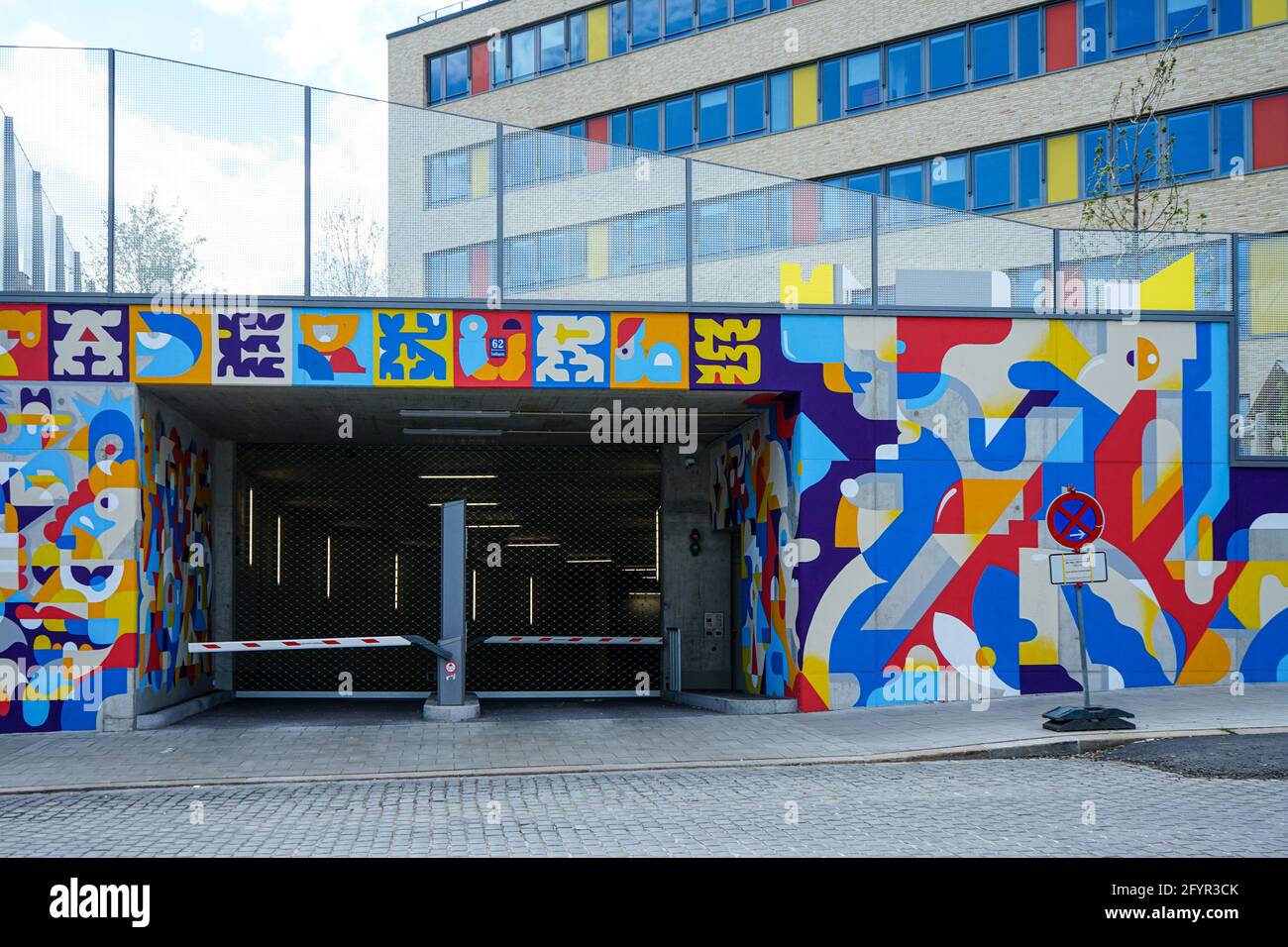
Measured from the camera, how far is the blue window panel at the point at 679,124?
38250 mm

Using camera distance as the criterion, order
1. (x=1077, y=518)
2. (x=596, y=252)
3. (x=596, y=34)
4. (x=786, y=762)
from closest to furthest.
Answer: (x=786, y=762)
(x=1077, y=518)
(x=596, y=252)
(x=596, y=34)

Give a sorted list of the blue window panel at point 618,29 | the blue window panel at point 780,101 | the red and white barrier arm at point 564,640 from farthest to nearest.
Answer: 1. the blue window panel at point 618,29
2. the blue window panel at point 780,101
3. the red and white barrier arm at point 564,640

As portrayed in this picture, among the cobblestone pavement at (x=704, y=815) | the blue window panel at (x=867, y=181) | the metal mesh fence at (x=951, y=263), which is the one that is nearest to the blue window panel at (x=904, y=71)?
the blue window panel at (x=867, y=181)

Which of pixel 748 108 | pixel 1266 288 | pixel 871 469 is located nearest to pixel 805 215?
pixel 871 469

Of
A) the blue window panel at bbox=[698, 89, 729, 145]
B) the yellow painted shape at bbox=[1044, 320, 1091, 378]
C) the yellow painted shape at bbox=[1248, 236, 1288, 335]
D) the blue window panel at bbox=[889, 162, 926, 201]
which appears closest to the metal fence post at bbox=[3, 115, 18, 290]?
the yellow painted shape at bbox=[1044, 320, 1091, 378]

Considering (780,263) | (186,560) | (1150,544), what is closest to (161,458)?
(186,560)

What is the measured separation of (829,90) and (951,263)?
77.6 feet

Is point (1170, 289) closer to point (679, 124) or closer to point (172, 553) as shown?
point (172, 553)

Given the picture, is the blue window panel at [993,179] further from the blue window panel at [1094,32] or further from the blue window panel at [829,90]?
the blue window panel at [829,90]

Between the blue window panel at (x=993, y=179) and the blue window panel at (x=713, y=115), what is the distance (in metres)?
7.94

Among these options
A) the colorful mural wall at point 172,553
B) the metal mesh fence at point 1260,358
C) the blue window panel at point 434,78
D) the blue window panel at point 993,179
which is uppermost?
the blue window panel at point 434,78

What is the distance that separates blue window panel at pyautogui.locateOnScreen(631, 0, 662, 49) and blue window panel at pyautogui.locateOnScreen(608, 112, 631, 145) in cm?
219

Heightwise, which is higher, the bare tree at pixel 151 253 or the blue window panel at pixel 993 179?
the blue window panel at pixel 993 179

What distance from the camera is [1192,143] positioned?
30578 millimetres
